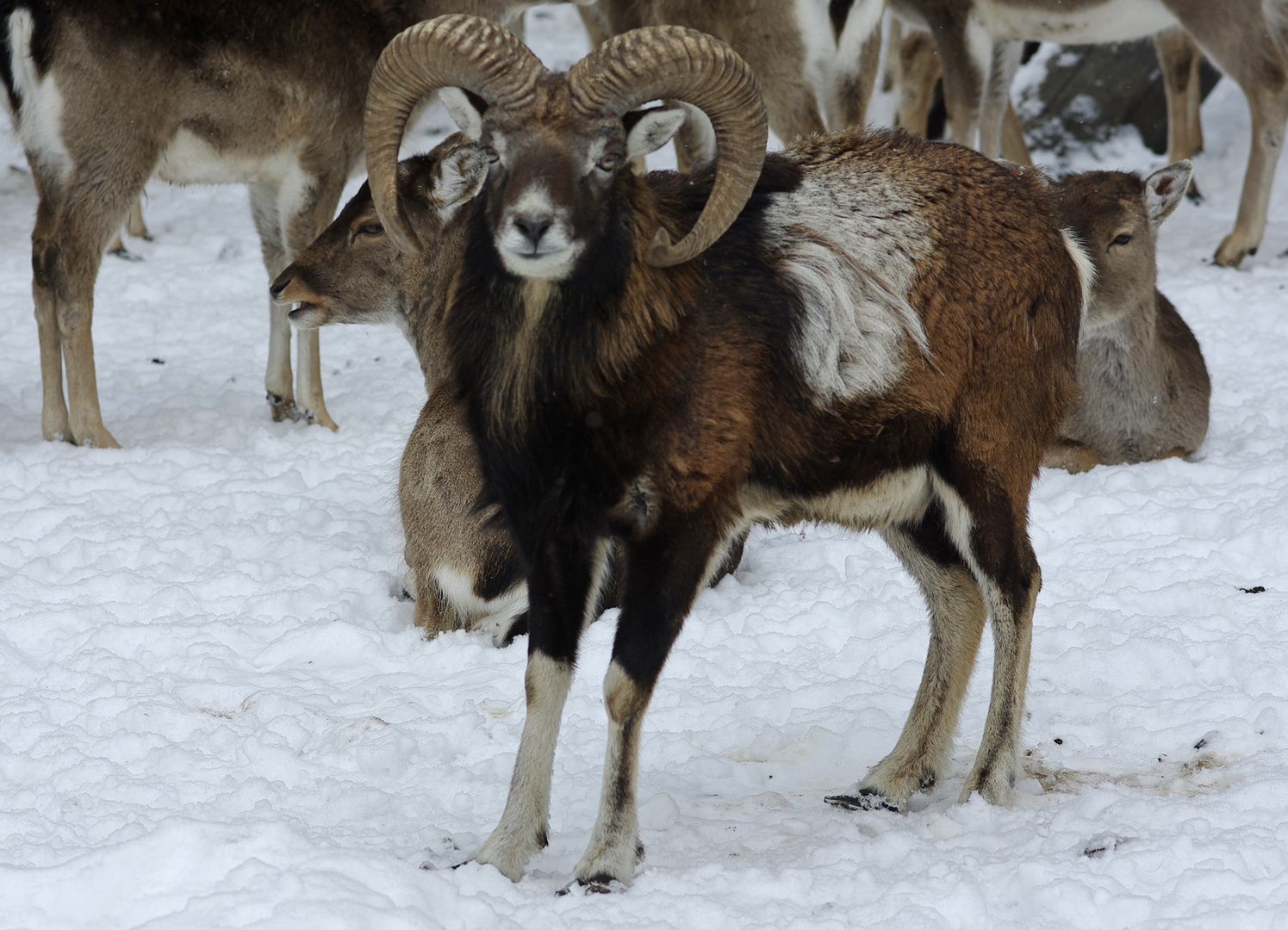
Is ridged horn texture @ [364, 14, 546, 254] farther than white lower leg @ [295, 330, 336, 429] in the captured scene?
No

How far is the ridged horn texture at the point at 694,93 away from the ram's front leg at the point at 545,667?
37.3 inches

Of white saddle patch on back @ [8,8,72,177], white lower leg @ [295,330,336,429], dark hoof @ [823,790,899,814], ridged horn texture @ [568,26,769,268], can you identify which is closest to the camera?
ridged horn texture @ [568,26,769,268]

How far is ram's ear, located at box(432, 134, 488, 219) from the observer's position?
6176mm

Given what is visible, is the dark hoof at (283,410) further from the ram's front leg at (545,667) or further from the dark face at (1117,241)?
the ram's front leg at (545,667)

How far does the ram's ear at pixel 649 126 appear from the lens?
12.9 feet

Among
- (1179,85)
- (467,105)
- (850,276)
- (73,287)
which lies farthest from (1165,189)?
(73,287)

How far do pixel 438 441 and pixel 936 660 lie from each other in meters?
2.50

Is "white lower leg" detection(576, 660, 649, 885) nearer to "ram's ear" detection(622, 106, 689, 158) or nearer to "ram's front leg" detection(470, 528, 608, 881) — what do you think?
"ram's front leg" detection(470, 528, 608, 881)

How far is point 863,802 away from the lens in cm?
455

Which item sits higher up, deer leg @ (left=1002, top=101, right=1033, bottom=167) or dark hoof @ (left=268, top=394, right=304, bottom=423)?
deer leg @ (left=1002, top=101, right=1033, bottom=167)

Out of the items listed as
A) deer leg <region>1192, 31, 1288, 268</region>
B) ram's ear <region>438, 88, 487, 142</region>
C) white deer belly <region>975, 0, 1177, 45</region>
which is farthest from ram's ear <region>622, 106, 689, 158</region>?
deer leg <region>1192, 31, 1288, 268</region>

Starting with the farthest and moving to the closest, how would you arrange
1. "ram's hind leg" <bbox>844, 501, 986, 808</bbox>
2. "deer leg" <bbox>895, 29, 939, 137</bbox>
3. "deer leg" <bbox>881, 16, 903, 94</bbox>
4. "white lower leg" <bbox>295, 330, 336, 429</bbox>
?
"deer leg" <bbox>881, 16, 903, 94</bbox>, "deer leg" <bbox>895, 29, 939, 137</bbox>, "white lower leg" <bbox>295, 330, 336, 429</bbox>, "ram's hind leg" <bbox>844, 501, 986, 808</bbox>

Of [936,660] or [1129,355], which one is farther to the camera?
[1129,355]

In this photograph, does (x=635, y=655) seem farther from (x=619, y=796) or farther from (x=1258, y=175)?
(x=1258, y=175)
